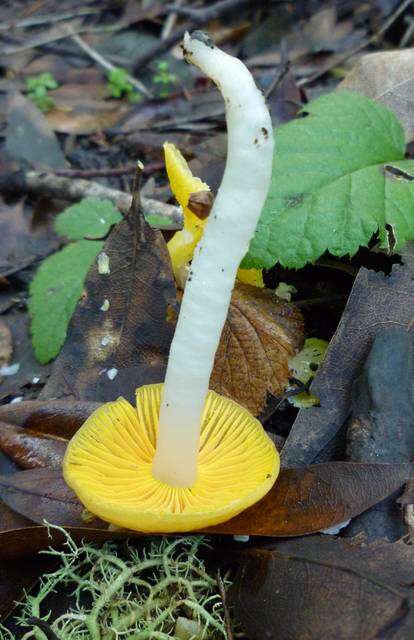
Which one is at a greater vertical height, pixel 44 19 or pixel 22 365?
pixel 44 19

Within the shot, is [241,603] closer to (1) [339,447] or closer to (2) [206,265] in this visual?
(1) [339,447]

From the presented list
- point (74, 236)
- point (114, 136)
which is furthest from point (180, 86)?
point (74, 236)

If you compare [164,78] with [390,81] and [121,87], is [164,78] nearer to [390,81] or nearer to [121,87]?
[121,87]

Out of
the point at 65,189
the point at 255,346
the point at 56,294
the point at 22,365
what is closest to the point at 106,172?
the point at 65,189

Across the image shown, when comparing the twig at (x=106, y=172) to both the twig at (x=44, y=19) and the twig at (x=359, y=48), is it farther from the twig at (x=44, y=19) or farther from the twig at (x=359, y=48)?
the twig at (x=44, y=19)

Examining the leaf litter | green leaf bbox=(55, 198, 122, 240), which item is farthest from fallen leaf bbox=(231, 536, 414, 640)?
green leaf bbox=(55, 198, 122, 240)
